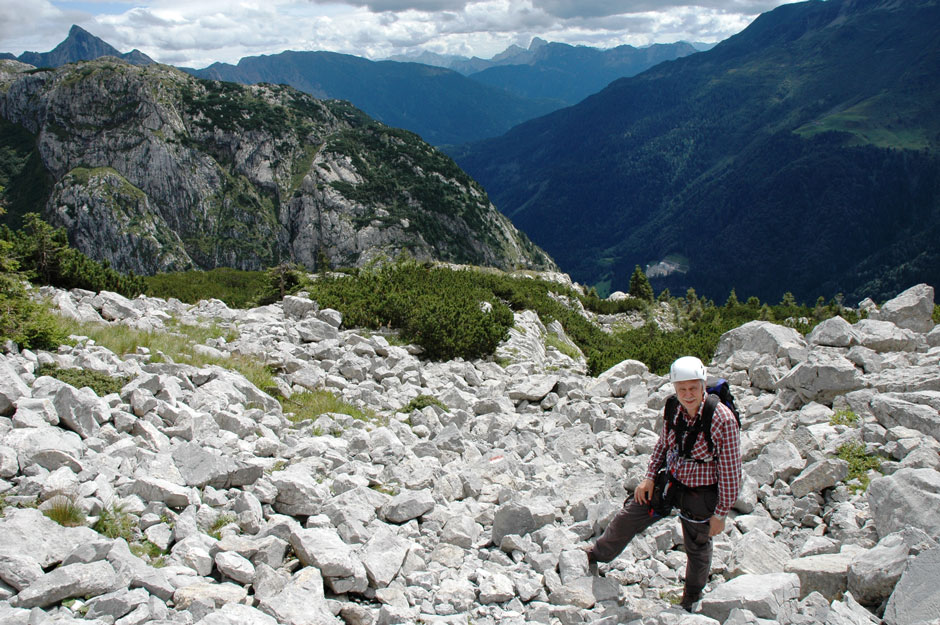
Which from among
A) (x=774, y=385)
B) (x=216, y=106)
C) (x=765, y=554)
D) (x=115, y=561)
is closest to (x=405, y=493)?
(x=115, y=561)

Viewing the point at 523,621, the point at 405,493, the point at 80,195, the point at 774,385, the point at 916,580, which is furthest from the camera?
the point at 80,195

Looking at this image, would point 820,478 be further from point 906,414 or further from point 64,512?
point 64,512

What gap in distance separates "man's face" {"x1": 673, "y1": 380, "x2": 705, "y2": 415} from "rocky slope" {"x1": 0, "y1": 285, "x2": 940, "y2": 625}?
1.48m

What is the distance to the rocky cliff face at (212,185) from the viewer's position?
14688 centimetres

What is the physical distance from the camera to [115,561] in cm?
441

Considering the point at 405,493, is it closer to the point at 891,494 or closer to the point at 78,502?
the point at 78,502

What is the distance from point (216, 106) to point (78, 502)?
189m

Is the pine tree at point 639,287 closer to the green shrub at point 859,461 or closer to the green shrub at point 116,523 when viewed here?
the green shrub at point 859,461

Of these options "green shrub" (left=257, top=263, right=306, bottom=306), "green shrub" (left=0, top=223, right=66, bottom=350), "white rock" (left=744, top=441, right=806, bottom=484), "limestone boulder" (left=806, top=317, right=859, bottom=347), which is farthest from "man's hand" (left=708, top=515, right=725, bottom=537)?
"green shrub" (left=257, top=263, right=306, bottom=306)

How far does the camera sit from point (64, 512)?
4.74 metres

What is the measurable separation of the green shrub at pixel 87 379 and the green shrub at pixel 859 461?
902 cm

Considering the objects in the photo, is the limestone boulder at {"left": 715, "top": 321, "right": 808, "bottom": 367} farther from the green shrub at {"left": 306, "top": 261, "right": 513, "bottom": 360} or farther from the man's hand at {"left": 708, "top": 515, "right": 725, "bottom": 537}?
the man's hand at {"left": 708, "top": 515, "right": 725, "bottom": 537}

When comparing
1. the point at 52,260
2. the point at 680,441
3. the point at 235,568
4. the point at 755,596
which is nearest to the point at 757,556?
the point at 755,596

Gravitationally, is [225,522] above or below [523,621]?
above
